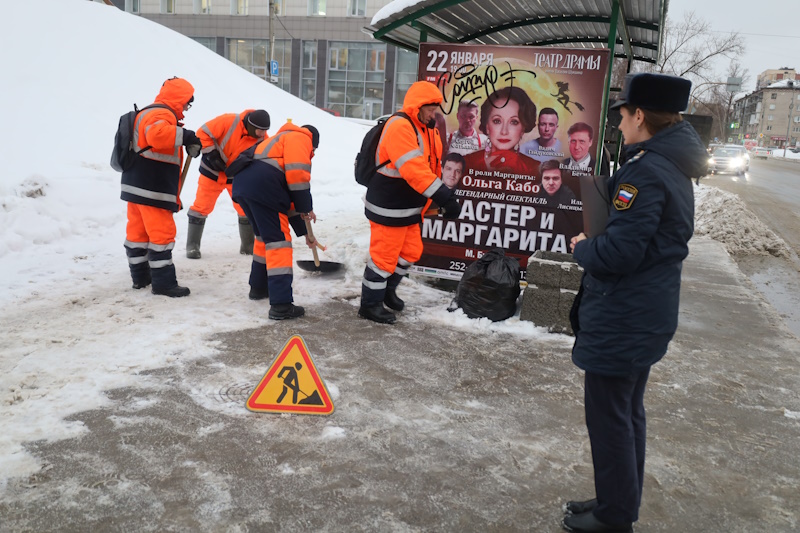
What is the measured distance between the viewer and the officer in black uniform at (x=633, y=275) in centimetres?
238

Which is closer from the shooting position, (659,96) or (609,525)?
(659,96)

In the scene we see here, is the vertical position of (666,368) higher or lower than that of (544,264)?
lower

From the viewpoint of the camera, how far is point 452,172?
6.36 m

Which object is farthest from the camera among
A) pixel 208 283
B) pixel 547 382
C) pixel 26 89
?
pixel 26 89

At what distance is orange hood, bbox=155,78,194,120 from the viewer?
18.9 ft

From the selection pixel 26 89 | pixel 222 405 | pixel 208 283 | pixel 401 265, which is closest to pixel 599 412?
pixel 222 405

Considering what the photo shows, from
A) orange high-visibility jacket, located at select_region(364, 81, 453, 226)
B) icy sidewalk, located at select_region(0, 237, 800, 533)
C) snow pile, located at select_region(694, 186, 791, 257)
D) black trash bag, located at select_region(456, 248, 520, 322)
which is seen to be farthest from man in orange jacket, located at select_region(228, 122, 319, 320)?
snow pile, located at select_region(694, 186, 791, 257)

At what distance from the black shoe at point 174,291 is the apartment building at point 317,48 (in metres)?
34.4

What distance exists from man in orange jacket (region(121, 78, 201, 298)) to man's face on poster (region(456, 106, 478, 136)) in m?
2.48

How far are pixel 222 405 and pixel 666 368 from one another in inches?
124

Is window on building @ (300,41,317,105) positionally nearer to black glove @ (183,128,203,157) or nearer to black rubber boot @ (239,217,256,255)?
black rubber boot @ (239,217,256,255)

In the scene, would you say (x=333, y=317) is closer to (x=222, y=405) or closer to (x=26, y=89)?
(x=222, y=405)

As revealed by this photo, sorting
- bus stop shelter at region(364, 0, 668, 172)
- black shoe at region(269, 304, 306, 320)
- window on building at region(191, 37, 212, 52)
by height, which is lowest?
black shoe at region(269, 304, 306, 320)

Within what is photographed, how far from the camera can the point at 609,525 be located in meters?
2.63
